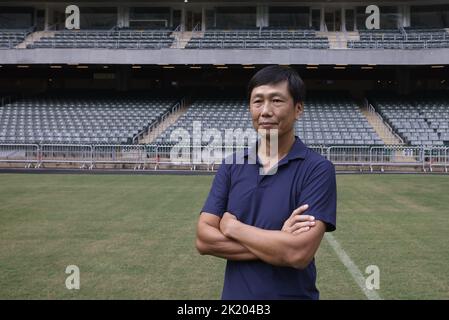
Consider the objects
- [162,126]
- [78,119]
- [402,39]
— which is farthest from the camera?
[402,39]

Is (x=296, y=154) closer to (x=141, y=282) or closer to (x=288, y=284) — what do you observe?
(x=288, y=284)

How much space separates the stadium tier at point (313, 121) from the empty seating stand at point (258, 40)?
12.6 ft

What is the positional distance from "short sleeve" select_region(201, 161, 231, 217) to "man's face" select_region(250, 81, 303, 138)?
1.10 feet

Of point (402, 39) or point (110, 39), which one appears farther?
point (110, 39)

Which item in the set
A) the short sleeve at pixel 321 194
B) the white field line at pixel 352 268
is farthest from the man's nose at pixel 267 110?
the white field line at pixel 352 268

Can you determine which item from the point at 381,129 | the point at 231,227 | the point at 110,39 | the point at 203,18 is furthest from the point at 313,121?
the point at 231,227

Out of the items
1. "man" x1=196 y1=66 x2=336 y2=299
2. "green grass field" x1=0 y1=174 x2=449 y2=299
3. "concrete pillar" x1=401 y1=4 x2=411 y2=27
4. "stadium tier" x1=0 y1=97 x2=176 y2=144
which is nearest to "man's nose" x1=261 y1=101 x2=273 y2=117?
"man" x1=196 y1=66 x2=336 y2=299

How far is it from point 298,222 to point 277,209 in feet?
0.45

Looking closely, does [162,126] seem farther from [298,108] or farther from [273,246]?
[273,246]

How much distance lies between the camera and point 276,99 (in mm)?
2947

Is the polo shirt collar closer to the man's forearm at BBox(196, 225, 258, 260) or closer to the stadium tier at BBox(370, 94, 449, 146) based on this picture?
the man's forearm at BBox(196, 225, 258, 260)

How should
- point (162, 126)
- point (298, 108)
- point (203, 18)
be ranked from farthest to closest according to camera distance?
point (203, 18), point (162, 126), point (298, 108)

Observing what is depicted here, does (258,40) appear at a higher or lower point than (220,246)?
higher

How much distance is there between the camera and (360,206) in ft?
41.6
